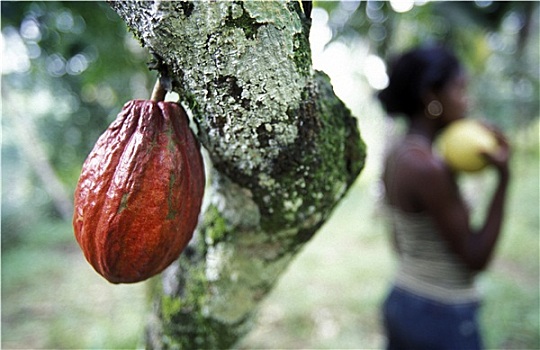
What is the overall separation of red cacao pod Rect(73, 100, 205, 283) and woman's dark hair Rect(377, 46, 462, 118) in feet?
4.36

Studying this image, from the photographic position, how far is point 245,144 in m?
0.60

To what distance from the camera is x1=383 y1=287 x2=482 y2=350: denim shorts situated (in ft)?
5.35

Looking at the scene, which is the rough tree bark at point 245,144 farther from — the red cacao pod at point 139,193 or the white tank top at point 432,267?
the white tank top at point 432,267

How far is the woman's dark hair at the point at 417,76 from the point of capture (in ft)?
5.50

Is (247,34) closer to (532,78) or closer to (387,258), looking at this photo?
(387,258)

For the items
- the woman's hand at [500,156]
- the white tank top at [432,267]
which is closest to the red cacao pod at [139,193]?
the white tank top at [432,267]

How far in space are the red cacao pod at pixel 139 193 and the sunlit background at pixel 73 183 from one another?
45 cm

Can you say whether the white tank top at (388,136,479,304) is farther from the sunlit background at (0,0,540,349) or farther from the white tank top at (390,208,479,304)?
the sunlit background at (0,0,540,349)

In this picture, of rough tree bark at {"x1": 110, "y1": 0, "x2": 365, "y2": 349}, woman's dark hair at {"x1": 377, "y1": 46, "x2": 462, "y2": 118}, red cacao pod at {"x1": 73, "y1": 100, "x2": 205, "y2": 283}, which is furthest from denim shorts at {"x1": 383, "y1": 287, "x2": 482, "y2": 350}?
red cacao pod at {"x1": 73, "y1": 100, "x2": 205, "y2": 283}

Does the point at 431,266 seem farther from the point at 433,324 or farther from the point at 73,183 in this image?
the point at 73,183

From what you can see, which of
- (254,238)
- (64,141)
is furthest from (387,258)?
(254,238)

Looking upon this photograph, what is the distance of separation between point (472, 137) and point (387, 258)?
300cm

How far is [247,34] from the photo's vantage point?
0.54 metres

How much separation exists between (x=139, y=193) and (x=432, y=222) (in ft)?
4.36
